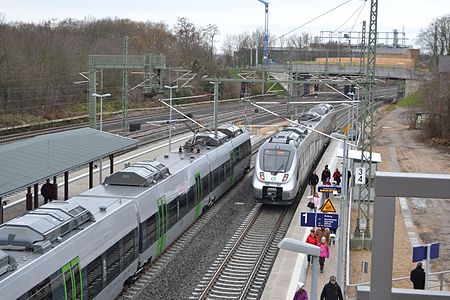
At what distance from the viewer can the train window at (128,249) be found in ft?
50.7

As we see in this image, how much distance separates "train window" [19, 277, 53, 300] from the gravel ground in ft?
16.7

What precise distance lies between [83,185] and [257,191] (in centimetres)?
947

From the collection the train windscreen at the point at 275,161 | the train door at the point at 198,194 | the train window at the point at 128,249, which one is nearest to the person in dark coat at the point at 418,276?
the train window at the point at 128,249

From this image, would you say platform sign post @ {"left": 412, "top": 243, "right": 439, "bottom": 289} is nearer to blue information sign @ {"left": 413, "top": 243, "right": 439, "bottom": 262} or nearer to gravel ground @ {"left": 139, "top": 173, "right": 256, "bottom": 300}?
blue information sign @ {"left": 413, "top": 243, "right": 439, "bottom": 262}

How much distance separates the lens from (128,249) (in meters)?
15.7

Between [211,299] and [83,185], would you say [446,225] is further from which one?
[83,185]

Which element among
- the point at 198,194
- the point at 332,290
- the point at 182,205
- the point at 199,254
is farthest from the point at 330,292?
the point at 198,194

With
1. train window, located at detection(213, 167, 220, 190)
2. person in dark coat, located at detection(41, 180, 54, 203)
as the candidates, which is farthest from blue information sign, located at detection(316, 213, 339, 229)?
person in dark coat, located at detection(41, 180, 54, 203)

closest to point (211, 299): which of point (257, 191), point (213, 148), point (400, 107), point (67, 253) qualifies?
point (67, 253)

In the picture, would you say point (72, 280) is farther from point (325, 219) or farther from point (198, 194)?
point (198, 194)

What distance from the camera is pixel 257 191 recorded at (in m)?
25.8

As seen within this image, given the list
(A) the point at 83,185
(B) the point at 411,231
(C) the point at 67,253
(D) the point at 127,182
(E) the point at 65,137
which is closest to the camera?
(C) the point at 67,253

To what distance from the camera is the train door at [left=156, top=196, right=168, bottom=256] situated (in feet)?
60.1

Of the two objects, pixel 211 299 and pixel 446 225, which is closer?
pixel 211 299
